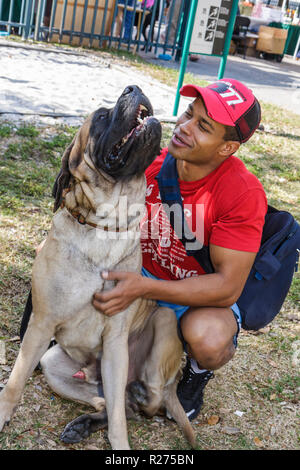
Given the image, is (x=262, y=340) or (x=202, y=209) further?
(x=262, y=340)

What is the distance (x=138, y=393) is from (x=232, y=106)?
1.60 meters

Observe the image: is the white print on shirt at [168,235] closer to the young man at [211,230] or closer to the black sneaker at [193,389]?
the young man at [211,230]

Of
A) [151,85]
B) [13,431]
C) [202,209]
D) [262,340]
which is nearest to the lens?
[13,431]

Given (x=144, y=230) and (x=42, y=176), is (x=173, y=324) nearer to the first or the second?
(x=144, y=230)

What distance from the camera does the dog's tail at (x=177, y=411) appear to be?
2658 millimetres

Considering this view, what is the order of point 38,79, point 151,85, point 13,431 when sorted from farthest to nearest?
point 151,85 < point 38,79 < point 13,431

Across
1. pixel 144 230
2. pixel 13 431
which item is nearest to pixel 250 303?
pixel 144 230

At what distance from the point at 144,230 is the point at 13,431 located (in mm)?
1294

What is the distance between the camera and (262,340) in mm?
3762

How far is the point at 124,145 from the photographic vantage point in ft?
8.11

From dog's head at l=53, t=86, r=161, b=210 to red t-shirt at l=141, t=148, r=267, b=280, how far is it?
394 millimetres

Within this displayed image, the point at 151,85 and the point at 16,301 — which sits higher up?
the point at 151,85

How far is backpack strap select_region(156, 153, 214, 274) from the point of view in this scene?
2.79 meters

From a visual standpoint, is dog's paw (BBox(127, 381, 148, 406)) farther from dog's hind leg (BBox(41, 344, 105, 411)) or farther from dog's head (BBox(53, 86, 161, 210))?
dog's head (BBox(53, 86, 161, 210))
